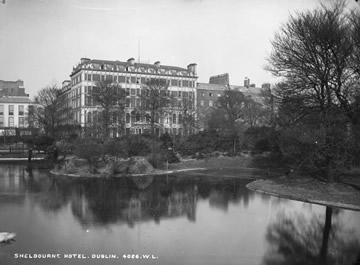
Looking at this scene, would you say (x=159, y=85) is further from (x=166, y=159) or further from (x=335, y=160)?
(x=335, y=160)

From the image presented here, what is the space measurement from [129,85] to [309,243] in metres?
44.6

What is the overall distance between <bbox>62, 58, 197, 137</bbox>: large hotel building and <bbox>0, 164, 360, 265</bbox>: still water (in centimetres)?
2717

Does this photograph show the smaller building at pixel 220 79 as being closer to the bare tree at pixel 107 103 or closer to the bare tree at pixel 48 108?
the bare tree at pixel 107 103

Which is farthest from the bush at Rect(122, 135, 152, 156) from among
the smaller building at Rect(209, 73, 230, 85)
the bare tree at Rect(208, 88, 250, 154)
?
the smaller building at Rect(209, 73, 230, 85)

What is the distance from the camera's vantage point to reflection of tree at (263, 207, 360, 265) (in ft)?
26.8

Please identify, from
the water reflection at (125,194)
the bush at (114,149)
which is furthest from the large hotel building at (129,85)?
the water reflection at (125,194)

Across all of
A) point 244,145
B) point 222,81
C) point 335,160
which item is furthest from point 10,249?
point 222,81

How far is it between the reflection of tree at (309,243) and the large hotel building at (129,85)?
104 ft

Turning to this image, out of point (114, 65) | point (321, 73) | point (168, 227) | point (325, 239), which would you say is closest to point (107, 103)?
point (114, 65)

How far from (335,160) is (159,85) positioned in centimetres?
2202

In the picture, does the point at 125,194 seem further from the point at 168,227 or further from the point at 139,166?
the point at 139,166

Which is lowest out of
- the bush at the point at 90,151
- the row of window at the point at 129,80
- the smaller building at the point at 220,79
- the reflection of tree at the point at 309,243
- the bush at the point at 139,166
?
the reflection of tree at the point at 309,243

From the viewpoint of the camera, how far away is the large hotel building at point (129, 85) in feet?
149

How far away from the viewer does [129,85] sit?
51.2m
